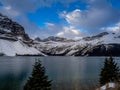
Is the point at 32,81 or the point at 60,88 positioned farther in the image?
the point at 60,88

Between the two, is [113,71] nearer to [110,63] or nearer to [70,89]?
[110,63]

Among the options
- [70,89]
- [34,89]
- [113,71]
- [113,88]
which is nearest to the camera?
[113,88]

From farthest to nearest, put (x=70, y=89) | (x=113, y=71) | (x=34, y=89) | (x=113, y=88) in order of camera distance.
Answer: (x=70, y=89) < (x=113, y=71) < (x=34, y=89) < (x=113, y=88)

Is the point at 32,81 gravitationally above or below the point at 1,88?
above

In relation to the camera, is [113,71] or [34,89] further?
[113,71]

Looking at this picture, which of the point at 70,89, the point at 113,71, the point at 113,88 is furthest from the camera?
the point at 70,89

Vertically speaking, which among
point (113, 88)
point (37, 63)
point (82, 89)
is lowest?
point (82, 89)

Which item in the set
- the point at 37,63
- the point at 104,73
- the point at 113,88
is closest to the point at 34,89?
the point at 37,63

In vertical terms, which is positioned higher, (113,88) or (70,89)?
(113,88)

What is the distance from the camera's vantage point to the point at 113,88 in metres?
21.8

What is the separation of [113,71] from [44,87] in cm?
1763

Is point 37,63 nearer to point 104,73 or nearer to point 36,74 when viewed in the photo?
point 36,74

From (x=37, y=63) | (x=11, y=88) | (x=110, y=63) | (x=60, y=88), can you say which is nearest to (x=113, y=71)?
(x=110, y=63)

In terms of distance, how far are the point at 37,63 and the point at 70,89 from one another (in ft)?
103
